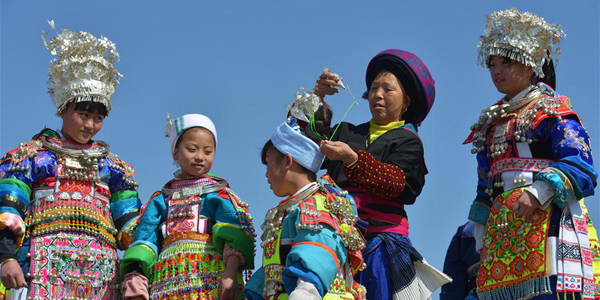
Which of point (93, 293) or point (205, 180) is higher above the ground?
point (205, 180)

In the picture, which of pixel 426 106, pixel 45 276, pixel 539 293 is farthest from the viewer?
pixel 426 106

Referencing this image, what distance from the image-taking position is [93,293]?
710cm

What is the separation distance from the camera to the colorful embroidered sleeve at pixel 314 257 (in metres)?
5.62

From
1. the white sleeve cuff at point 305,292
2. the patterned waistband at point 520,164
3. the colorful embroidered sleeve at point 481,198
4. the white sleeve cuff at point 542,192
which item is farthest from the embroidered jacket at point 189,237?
the white sleeve cuff at point 542,192

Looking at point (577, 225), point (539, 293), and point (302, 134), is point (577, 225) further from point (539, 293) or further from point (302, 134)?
point (302, 134)

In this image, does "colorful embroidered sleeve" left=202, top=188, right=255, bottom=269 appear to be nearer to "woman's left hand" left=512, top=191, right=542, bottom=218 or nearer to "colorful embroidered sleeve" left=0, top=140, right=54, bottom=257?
"colorful embroidered sleeve" left=0, top=140, right=54, bottom=257

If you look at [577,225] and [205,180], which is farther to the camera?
[205,180]

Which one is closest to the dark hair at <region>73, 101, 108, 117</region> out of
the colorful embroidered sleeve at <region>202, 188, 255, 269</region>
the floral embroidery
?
the colorful embroidered sleeve at <region>202, 188, 255, 269</region>

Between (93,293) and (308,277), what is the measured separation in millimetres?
2191

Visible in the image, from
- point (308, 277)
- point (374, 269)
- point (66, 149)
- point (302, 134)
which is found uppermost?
point (66, 149)

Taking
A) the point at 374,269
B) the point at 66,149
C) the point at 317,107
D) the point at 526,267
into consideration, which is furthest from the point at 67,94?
the point at 526,267

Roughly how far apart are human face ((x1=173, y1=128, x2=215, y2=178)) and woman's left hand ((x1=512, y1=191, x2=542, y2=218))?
2.26m

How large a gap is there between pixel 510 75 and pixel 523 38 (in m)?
0.28

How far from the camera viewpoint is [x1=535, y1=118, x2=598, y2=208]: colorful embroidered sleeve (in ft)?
21.1
